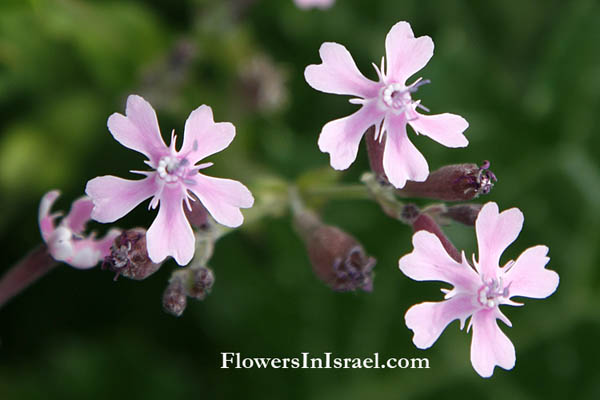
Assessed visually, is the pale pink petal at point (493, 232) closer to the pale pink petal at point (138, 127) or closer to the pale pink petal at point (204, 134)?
the pale pink petal at point (204, 134)

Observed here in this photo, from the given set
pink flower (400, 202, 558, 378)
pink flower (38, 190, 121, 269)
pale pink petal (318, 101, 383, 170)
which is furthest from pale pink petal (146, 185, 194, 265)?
pink flower (400, 202, 558, 378)

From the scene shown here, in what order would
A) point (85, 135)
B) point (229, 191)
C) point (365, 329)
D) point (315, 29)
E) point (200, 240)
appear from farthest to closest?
point (315, 29)
point (365, 329)
point (85, 135)
point (200, 240)
point (229, 191)

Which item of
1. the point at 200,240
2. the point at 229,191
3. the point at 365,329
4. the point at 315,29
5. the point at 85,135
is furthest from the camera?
the point at 315,29

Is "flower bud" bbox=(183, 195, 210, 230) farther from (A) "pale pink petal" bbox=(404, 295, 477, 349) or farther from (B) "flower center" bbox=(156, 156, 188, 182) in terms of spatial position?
(A) "pale pink petal" bbox=(404, 295, 477, 349)

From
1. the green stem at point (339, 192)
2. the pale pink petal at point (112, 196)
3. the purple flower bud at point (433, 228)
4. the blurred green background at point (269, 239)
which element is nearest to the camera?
the pale pink petal at point (112, 196)

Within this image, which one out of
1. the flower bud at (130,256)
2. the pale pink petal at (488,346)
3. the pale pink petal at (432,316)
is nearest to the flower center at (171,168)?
the flower bud at (130,256)

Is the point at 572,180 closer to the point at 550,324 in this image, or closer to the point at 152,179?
the point at 550,324

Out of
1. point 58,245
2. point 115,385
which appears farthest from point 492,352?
point 115,385
